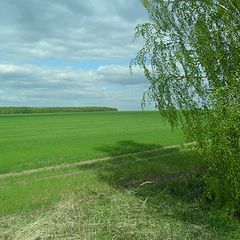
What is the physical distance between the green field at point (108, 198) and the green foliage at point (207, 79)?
1.19m

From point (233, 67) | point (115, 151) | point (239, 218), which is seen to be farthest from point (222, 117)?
point (115, 151)

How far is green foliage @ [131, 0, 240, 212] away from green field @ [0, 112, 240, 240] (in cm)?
119

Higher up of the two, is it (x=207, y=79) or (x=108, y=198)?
(x=207, y=79)

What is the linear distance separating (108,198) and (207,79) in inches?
204

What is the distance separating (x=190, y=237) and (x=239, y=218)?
3.19 m

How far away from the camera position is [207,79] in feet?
45.7

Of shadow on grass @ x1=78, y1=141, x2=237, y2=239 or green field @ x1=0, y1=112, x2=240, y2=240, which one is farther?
shadow on grass @ x1=78, y1=141, x2=237, y2=239

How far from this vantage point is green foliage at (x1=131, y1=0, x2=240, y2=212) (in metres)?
12.7

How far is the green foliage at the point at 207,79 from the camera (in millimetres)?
12695

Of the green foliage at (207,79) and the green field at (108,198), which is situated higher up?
the green foliage at (207,79)

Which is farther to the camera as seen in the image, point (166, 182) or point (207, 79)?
point (166, 182)

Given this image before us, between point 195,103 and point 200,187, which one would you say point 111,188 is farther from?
point 195,103

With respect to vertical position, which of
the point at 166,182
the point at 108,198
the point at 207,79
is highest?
the point at 207,79

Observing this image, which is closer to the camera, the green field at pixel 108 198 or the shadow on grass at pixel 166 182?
the green field at pixel 108 198
